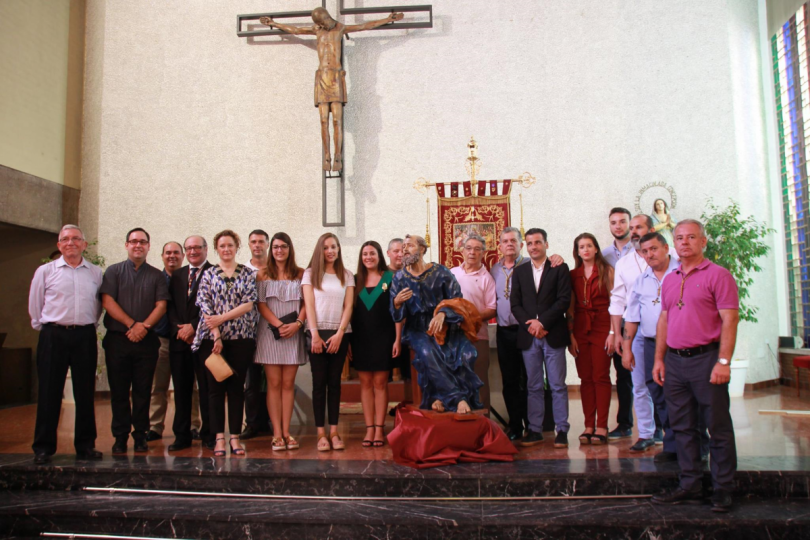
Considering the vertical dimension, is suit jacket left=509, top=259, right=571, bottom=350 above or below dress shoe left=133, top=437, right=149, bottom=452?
above

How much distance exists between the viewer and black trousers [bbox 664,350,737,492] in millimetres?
3109

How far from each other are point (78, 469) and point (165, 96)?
5737 millimetres

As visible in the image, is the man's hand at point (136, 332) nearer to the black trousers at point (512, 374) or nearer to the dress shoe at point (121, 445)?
the dress shoe at point (121, 445)

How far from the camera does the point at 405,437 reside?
3869 mm

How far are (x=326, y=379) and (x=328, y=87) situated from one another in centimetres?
452

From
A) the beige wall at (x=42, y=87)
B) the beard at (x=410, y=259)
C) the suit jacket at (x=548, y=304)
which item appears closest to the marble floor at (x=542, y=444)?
the suit jacket at (x=548, y=304)

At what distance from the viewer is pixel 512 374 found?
15.2 feet

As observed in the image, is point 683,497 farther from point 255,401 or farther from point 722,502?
point 255,401

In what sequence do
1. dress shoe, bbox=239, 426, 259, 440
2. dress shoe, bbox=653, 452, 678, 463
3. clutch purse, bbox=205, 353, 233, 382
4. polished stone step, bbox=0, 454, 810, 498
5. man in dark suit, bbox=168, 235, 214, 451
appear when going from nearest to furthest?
polished stone step, bbox=0, 454, 810, 498, dress shoe, bbox=653, 452, 678, 463, clutch purse, bbox=205, 353, 233, 382, man in dark suit, bbox=168, 235, 214, 451, dress shoe, bbox=239, 426, 259, 440

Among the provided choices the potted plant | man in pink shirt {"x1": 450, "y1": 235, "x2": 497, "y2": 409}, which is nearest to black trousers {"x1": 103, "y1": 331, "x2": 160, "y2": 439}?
man in pink shirt {"x1": 450, "y1": 235, "x2": 497, "y2": 409}

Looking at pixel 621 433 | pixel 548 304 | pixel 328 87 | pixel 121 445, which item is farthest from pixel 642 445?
pixel 328 87

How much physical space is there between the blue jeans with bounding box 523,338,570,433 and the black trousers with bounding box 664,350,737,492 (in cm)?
101

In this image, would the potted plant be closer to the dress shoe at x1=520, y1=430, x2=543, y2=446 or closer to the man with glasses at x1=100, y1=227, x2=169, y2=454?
the dress shoe at x1=520, y1=430, x2=543, y2=446

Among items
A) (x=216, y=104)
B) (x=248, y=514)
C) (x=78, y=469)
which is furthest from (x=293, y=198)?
(x=248, y=514)
